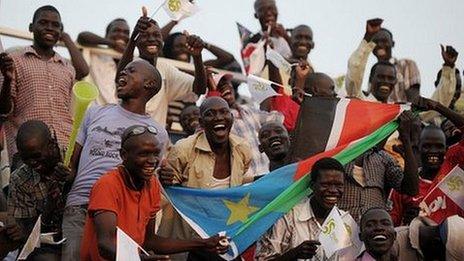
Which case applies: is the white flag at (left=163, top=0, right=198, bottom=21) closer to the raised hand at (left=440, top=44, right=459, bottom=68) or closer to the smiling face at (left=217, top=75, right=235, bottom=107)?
the smiling face at (left=217, top=75, right=235, bottom=107)

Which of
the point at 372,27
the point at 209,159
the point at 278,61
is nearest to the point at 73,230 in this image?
the point at 209,159

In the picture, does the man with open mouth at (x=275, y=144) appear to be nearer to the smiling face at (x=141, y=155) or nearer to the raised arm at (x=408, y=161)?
the raised arm at (x=408, y=161)

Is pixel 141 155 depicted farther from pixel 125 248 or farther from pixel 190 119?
pixel 190 119

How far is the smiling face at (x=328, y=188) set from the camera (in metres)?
8.77

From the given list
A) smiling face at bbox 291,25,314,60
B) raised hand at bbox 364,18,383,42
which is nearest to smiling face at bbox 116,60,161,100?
raised hand at bbox 364,18,383,42

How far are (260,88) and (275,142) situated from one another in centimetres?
90

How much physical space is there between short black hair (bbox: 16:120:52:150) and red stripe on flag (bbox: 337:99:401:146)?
2567mm

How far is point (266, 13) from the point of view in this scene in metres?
13.1

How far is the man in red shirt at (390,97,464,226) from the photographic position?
386 inches

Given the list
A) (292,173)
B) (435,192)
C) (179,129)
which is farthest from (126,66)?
(179,129)

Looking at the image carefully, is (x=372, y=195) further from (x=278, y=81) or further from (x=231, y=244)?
(x=278, y=81)

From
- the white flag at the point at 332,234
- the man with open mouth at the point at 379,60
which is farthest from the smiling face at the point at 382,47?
the white flag at the point at 332,234

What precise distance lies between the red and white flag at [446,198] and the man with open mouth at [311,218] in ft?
3.90

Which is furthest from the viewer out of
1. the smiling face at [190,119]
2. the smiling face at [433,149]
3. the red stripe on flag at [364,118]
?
the smiling face at [190,119]
